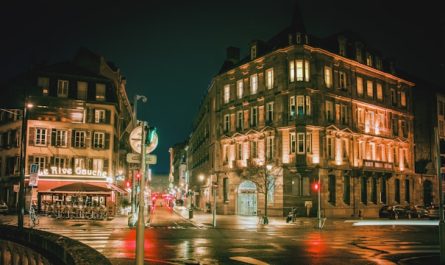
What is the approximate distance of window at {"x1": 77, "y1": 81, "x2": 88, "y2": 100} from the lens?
49.8 meters

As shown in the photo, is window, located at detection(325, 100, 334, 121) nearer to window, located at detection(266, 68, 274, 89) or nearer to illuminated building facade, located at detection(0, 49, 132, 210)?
window, located at detection(266, 68, 274, 89)

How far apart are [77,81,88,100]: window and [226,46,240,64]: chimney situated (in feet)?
65.3

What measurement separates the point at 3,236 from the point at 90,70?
40031 millimetres

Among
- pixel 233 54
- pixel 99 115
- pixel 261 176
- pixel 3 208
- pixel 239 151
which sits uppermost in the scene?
pixel 233 54

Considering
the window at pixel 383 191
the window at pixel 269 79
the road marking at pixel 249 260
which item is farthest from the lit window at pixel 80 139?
the road marking at pixel 249 260

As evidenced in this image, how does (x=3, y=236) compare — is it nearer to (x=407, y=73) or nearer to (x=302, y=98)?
(x=302, y=98)

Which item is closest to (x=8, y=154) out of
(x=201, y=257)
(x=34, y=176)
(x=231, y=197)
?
(x=231, y=197)

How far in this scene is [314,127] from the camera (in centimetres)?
4412

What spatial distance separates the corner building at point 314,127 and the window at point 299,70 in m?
0.10

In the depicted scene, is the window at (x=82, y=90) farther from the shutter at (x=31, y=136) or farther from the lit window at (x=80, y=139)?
the shutter at (x=31, y=136)

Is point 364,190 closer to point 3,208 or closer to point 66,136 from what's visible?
point 66,136

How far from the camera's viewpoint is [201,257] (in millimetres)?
14586

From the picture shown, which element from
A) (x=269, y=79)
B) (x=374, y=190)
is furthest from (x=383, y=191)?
(x=269, y=79)

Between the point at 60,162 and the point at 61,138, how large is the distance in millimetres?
2594
